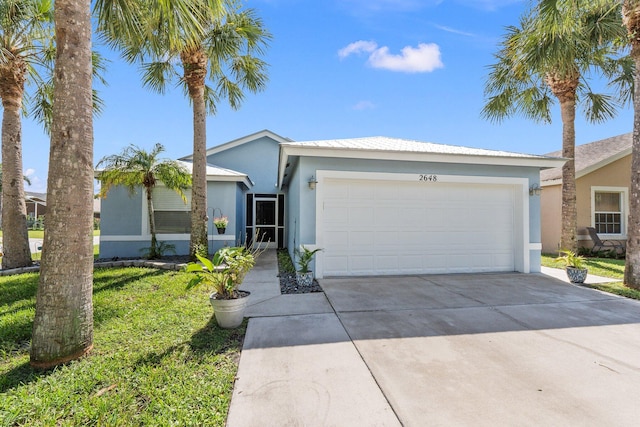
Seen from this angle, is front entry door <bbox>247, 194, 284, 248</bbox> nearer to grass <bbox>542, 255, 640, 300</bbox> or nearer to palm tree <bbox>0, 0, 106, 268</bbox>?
palm tree <bbox>0, 0, 106, 268</bbox>

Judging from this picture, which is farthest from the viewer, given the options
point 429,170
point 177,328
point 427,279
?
point 429,170

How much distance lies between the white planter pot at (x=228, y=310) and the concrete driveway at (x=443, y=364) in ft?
1.00

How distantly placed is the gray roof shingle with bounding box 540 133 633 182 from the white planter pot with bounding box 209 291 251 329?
14.9 m

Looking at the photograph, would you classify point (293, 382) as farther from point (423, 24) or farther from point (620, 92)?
point (620, 92)

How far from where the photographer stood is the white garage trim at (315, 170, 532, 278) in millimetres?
7400

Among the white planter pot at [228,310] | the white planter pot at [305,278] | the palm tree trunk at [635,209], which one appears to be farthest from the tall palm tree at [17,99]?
the palm tree trunk at [635,209]

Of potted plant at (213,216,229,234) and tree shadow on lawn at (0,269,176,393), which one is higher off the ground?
potted plant at (213,216,229,234)

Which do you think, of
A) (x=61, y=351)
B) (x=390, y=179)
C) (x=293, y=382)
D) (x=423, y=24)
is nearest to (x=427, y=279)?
(x=390, y=179)

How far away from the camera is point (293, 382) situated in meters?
2.93

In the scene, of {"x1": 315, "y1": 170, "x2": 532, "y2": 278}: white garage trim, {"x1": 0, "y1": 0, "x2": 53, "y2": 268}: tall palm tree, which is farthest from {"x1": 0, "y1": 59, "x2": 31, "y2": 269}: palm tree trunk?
{"x1": 315, "y1": 170, "x2": 532, "y2": 278}: white garage trim

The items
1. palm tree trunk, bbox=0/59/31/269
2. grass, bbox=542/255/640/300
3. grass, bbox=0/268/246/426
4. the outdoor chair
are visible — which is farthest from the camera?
the outdoor chair

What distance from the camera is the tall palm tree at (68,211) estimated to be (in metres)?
3.20

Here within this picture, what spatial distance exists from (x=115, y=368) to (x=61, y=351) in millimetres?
666

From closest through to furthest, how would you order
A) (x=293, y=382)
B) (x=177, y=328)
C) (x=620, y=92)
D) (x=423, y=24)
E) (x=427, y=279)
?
(x=293, y=382) < (x=177, y=328) < (x=427, y=279) < (x=423, y=24) < (x=620, y=92)
